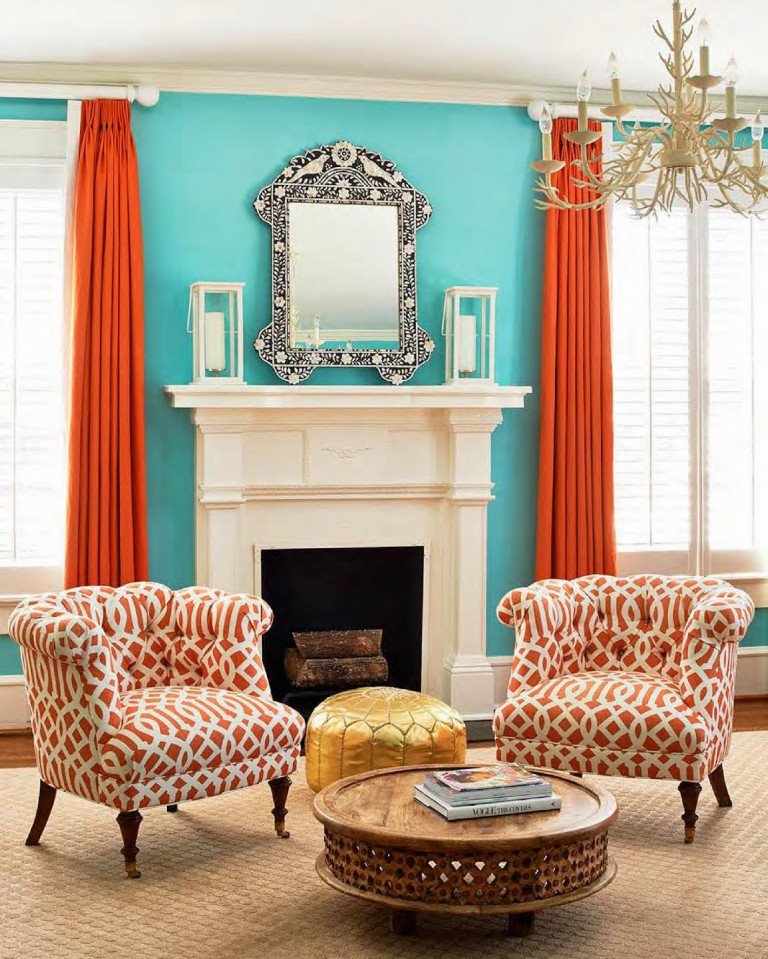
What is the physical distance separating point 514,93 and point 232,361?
1.80 m

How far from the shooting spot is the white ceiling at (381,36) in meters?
4.37

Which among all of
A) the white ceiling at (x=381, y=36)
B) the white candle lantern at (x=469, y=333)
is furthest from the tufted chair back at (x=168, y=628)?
the white ceiling at (x=381, y=36)

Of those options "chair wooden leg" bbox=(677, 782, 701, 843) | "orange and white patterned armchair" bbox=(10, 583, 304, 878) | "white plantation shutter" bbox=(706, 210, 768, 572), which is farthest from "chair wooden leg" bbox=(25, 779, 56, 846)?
"white plantation shutter" bbox=(706, 210, 768, 572)

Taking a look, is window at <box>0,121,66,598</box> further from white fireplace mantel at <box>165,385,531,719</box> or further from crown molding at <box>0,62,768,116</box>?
white fireplace mantel at <box>165,385,531,719</box>

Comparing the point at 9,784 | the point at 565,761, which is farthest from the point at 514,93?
the point at 9,784

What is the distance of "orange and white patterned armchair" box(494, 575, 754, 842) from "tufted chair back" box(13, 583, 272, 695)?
0.89 metres

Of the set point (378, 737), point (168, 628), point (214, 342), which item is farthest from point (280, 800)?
point (214, 342)

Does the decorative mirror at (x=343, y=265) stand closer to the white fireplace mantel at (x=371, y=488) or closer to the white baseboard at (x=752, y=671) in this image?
the white fireplace mantel at (x=371, y=488)

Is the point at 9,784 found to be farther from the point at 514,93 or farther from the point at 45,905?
the point at 514,93

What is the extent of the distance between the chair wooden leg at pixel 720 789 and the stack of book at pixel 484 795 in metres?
1.09

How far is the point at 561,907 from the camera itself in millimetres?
3156

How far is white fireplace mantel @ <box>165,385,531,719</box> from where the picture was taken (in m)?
5.07

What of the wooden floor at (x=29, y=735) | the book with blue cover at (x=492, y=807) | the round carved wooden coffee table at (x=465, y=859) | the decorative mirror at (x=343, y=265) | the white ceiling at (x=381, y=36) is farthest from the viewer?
the decorative mirror at (x=343, y=265)

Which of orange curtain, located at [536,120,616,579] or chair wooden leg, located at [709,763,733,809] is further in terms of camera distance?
orange curtain, located at [536,120,616,579]
